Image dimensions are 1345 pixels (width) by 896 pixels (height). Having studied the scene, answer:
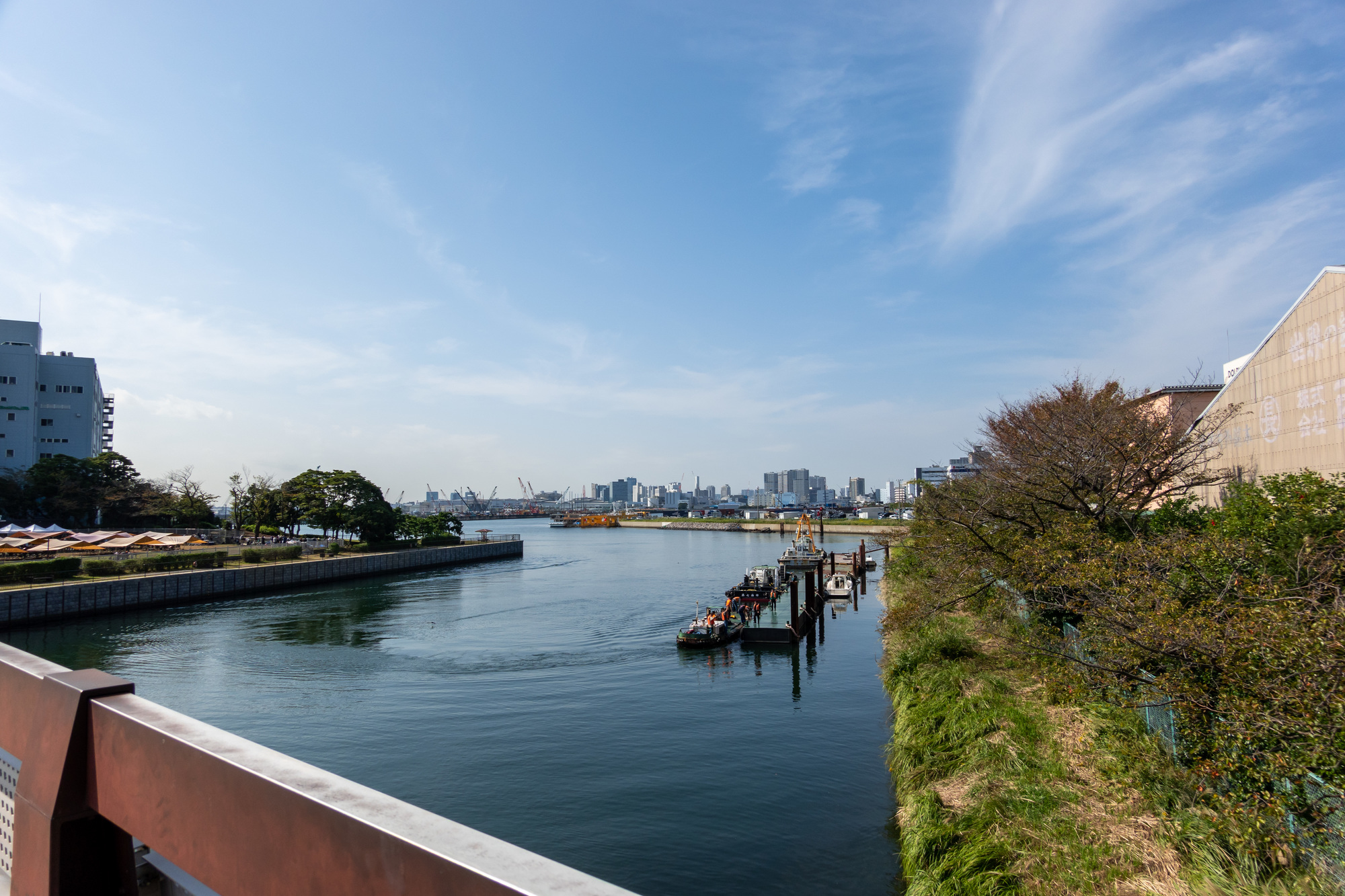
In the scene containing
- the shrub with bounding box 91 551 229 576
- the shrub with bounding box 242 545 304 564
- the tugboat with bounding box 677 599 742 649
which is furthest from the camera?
the shrub with bounding box 242 545 304 564

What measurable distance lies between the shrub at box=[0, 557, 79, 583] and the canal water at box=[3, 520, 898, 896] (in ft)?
14.5

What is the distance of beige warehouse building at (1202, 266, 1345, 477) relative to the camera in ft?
59.6

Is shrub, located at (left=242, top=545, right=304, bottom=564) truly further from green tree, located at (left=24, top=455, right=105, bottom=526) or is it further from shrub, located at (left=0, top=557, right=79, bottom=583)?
green tree, located at (left=24, top=455, right=105, bottom=526)

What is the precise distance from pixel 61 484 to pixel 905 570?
7148 centimetres

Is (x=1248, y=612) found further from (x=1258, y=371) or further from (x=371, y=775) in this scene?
(x=1258, y=371)

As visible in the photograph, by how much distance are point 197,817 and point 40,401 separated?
10663 centimetres

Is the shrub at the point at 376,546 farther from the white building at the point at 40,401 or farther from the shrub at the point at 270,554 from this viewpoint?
the white building at the point at 40,401

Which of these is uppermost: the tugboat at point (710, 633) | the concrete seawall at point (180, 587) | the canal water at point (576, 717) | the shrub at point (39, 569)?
the shrub at point (39, 569)

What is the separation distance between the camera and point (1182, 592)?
10.3 m

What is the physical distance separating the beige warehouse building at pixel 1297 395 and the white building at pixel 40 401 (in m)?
99.2

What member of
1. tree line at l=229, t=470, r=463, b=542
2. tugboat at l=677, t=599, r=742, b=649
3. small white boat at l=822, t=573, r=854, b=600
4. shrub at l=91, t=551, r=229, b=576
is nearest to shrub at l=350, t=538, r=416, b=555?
tree line at l=229, t=470, r=463, b=542

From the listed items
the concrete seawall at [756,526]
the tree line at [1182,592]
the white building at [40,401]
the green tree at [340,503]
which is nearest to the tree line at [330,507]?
the green tree at [340,503]

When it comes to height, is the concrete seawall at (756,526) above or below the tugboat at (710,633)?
below

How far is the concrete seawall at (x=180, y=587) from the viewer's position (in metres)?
34.4
